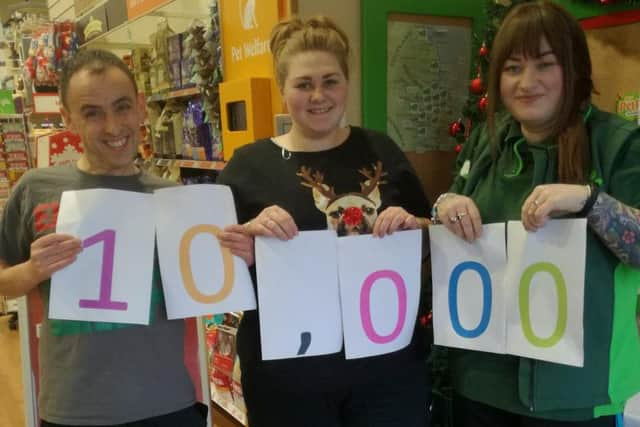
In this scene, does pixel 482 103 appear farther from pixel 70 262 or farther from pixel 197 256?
pixel 70 262

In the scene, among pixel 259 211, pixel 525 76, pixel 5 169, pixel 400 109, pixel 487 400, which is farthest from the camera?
pixel 5 169

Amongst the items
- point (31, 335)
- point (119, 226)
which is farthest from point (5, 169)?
point (119, 226)

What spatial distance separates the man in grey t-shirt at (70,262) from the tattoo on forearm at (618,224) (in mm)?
813

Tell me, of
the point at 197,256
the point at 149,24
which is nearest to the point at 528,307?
the point at 197,256

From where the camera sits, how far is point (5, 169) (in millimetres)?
5195

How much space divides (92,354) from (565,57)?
1.30 metres

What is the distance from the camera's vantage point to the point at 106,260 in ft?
4.20

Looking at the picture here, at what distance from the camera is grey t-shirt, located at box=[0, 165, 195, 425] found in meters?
1.25

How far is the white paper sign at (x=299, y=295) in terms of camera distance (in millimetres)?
1318

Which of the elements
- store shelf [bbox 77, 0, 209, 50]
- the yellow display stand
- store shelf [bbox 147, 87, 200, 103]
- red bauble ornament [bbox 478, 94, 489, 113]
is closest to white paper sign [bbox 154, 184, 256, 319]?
the yellow display stand

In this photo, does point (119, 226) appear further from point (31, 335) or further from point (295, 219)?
point (31, 335)

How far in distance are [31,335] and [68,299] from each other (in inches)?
16.9

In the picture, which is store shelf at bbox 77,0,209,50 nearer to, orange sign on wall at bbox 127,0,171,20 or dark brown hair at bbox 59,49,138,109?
orange sign on wall at bbox 127,0,171,20

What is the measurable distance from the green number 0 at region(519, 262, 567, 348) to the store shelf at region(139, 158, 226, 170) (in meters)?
1.83
